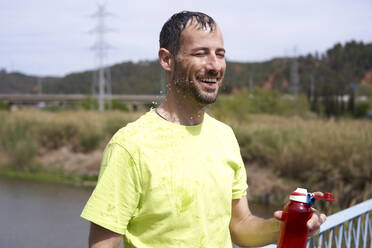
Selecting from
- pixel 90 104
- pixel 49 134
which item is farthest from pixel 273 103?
pixel 90 104

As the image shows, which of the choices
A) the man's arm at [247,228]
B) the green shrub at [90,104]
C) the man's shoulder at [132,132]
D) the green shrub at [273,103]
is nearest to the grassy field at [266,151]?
the green shrub at [273,103]

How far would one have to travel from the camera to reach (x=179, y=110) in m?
1.31

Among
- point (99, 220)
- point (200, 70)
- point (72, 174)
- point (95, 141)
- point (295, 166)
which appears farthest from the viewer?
point (95, 141)

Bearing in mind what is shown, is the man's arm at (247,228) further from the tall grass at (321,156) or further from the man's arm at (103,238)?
the tall grass at (321,156)

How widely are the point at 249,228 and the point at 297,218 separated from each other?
0.99 ft

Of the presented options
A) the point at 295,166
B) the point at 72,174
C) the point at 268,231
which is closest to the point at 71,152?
the point at 72,174

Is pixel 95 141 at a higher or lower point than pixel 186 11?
lower

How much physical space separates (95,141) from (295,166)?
8.30 meters

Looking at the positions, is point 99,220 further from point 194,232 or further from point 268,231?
point 268,231

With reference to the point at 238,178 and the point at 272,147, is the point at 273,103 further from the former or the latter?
the point at 238,178

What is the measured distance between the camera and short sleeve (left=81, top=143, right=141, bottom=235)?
1.15 m

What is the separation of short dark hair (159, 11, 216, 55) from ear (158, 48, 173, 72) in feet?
0.05

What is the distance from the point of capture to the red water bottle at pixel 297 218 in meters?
1.17

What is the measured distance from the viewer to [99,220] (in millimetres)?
1148
